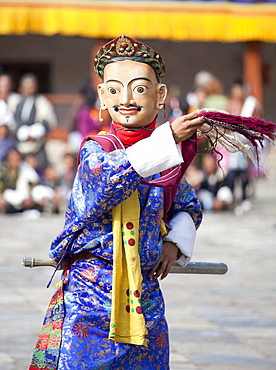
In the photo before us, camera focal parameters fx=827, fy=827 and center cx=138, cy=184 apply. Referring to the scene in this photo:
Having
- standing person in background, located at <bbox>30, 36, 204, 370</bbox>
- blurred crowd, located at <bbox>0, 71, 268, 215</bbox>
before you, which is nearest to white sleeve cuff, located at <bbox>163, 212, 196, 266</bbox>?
standing person in background, located at <bbox>30, 36, 204, 370</bbox>

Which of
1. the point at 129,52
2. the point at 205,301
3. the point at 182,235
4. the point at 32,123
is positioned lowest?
the point at 205,301

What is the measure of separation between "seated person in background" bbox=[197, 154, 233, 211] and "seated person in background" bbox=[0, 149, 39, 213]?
6.31ft

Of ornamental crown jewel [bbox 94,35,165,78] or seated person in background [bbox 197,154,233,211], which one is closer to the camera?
ornamental crown jewel [bbox 94,35,165,78]

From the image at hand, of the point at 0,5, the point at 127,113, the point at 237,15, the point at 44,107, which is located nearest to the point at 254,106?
the point at 44,107

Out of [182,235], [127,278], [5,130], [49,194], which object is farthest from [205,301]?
[5,130]

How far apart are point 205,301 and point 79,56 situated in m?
12.0

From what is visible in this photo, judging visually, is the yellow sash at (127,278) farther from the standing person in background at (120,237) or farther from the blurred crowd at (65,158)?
the blurred crowd at (65,158)

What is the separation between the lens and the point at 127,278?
247cm

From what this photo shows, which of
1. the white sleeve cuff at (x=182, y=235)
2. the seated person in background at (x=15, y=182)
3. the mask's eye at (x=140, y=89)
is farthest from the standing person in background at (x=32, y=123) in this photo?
the mask's eye at (x=140, y=89)

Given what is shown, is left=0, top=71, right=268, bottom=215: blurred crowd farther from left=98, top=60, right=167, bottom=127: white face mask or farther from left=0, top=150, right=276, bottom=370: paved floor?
left=98, top=60, right=167, bottom=127: white face mask

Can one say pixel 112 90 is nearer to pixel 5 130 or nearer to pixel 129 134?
pixel 129 134

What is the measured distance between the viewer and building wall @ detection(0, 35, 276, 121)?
16.8 meters

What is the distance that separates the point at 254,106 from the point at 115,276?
7331 mm

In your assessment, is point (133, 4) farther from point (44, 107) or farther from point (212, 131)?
point (212, 131)
